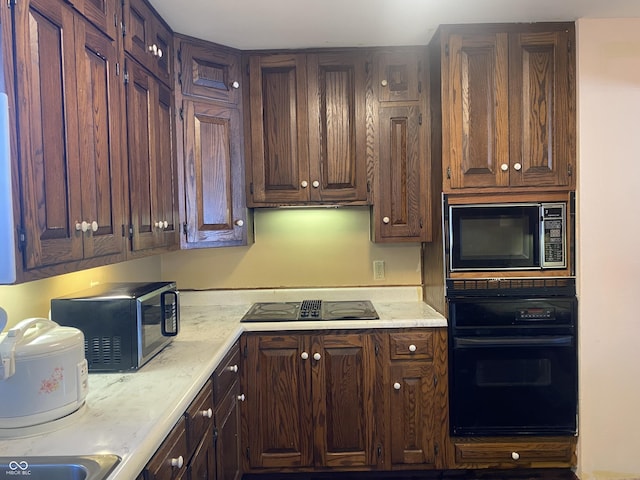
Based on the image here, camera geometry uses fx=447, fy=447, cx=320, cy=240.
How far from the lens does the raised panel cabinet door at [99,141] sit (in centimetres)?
141

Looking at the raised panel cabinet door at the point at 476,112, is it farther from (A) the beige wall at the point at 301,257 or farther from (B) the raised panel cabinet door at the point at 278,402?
(B) the raised panel cabinet door at the point at 278,402

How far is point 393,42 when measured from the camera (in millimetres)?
2471

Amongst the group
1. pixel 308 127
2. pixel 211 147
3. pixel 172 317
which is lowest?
pixel 172 317

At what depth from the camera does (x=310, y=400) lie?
234 centimetres

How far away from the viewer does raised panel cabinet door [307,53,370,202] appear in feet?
8.32

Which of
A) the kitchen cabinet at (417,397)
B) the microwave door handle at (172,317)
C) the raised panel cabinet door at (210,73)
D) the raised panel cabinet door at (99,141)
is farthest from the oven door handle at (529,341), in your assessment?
the raised panel cabinet door at (210,73)

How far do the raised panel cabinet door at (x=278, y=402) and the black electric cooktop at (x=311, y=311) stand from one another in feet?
0.42

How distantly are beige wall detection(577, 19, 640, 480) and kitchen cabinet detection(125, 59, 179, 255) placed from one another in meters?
2.05

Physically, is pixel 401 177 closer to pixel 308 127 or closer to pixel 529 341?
pixel 308 127

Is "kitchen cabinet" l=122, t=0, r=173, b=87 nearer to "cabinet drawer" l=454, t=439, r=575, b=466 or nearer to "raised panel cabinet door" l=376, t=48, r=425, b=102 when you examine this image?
"raised panel cabinet door" l=376, t=48, r=425, b=102

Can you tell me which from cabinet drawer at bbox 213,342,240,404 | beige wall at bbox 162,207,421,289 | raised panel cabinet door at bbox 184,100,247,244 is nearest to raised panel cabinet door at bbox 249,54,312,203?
raised panel cabinet door at bbox 184,100,247,244

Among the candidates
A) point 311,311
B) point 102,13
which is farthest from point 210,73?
point 311,311

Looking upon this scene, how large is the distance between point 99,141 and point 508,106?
190 cm

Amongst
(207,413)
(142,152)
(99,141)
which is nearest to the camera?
(99,141)
